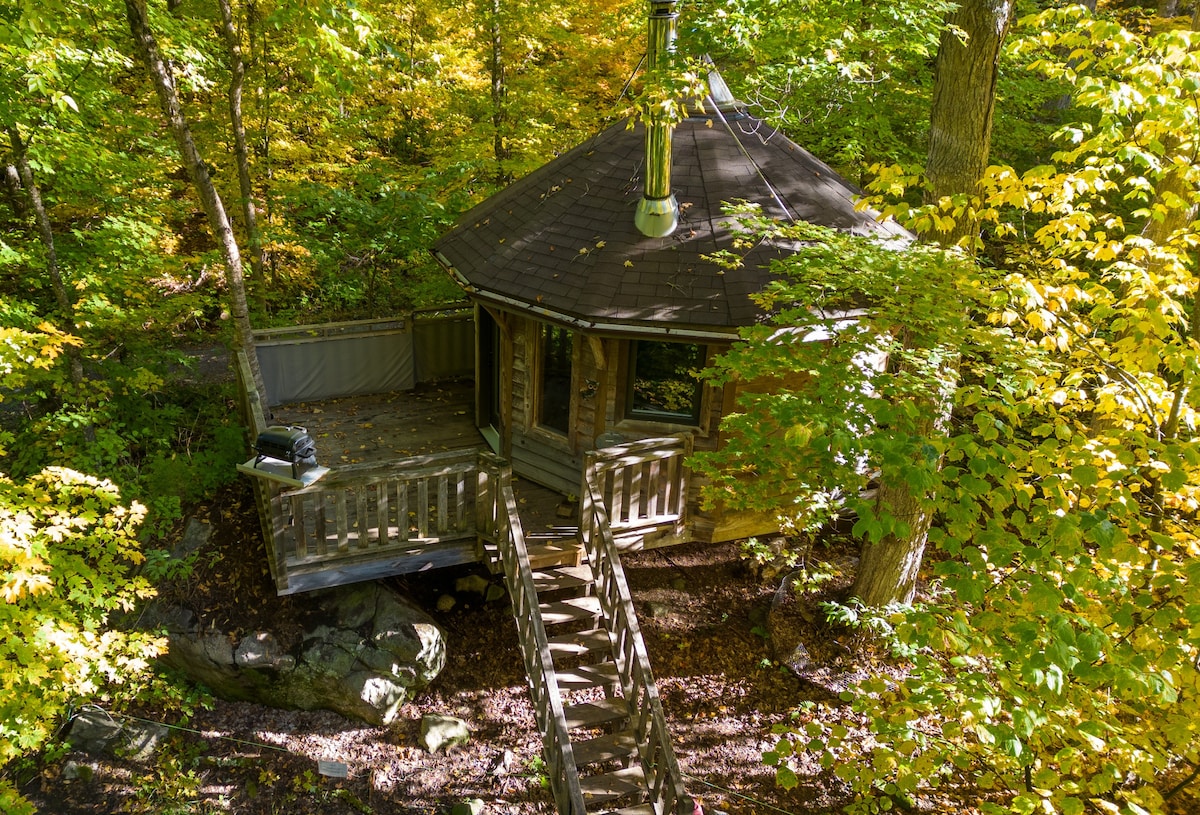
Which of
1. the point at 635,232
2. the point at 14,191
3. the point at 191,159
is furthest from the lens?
the point at 14,191

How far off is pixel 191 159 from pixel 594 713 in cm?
781

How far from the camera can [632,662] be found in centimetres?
713

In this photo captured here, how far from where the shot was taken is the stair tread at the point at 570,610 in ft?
25.4

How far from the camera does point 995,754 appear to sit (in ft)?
20.0

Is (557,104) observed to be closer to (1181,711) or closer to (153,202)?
(153,202)

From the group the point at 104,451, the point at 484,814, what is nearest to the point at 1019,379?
the point at 484,814

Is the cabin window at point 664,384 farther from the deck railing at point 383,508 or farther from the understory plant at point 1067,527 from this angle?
the understory plant at point 1067,527

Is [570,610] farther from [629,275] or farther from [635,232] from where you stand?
[635,232]

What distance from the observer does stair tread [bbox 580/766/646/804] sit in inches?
264

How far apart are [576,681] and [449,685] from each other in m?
2.28

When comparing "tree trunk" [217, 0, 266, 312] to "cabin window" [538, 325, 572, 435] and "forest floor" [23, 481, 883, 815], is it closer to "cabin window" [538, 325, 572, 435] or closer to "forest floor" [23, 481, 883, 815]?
"forest floor" [23, 481, 883, 815]

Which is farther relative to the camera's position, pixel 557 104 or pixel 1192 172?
pixel 557 104

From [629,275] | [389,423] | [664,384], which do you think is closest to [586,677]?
[664,384]

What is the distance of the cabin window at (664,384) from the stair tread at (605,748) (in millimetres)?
3912
